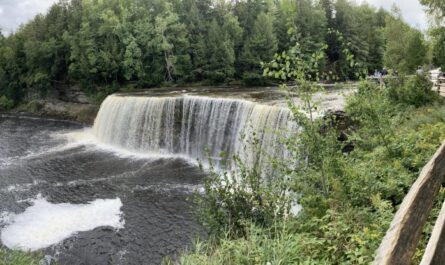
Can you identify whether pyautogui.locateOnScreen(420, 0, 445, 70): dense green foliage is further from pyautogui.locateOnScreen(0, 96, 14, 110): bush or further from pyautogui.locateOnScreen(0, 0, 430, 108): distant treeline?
pyautogui.locateOnScreen(0, 96, 14, 110): bush

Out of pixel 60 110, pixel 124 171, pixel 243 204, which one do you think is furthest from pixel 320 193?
pixel 60 110

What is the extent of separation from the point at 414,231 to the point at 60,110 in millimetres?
33331

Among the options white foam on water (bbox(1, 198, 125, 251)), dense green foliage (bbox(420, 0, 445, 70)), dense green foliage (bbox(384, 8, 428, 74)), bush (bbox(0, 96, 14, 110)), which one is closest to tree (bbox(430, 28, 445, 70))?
dense green foliage (bbox(420, 0, 445, 70))

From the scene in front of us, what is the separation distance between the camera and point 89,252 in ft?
32.4

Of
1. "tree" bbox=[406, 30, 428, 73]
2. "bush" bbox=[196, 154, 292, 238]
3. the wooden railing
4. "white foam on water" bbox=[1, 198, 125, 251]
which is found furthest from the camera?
"tree" bbox=[406, 30, 428, 73]

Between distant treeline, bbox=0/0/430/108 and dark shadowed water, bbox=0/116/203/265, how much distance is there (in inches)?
431

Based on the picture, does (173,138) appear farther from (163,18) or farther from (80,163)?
(163,18)

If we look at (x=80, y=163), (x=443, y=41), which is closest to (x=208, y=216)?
(x=80, y=163)

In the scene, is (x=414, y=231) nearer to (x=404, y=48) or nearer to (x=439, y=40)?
(x=439, y=40)

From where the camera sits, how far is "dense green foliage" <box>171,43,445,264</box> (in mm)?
4309

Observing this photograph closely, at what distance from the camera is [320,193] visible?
6.13 m

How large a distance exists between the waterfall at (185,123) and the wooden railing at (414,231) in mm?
12198

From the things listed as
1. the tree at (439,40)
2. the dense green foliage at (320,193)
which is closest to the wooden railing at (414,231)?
the dense green foliage at (320,193)

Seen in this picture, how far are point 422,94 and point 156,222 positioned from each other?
35.4 ft
